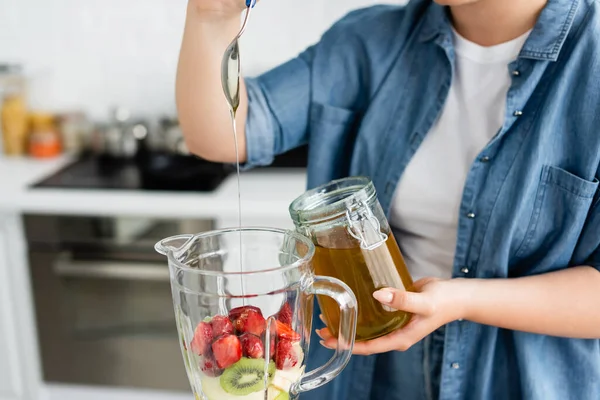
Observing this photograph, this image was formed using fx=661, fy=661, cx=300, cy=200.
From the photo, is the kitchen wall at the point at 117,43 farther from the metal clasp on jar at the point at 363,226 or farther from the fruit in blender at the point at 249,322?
the fruit in blender at the point at 249,322

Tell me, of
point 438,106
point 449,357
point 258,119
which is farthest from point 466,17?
point 449,357

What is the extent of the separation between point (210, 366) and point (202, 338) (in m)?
0.03

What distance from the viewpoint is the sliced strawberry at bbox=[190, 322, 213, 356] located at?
0.60 metres

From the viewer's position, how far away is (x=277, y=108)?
94cm

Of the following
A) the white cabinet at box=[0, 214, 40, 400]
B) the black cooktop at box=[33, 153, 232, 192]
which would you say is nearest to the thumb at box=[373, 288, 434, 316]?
the black cooktop at box=[33, 153, 232, 192]

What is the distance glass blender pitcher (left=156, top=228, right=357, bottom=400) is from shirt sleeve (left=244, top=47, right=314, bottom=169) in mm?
280

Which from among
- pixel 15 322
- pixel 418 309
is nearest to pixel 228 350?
Answer: pixel 418 309

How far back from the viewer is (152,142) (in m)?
2.09

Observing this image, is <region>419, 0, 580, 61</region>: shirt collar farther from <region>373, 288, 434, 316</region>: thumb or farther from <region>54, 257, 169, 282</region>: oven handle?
<region>54, 257, 169, 282</region>: oven handle

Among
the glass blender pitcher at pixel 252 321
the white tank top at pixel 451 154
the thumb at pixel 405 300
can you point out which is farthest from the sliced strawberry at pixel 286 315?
the white tank top at pixel 451 154

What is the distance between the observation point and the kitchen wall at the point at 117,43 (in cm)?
208

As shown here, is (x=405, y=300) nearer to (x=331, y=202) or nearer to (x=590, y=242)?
(x=331, y=202)

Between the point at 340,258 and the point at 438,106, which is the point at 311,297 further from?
the point at 438,106

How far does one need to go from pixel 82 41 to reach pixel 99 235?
0.72m
